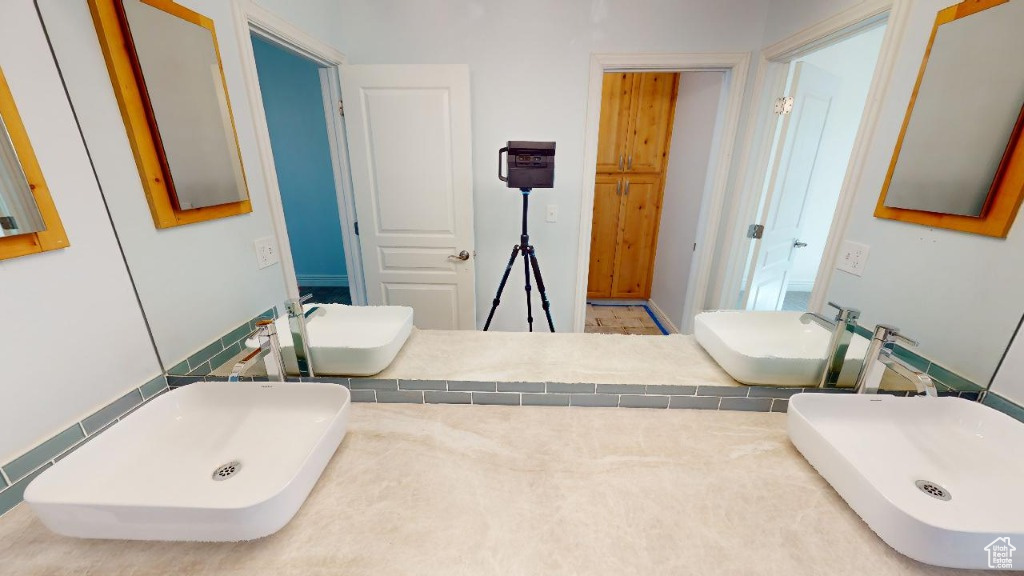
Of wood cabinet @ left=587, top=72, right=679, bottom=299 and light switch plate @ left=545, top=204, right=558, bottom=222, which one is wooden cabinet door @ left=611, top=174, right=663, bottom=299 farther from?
light switch plate @ left=545, top=204, right=558, bottom=222

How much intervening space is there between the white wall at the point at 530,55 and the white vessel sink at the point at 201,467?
0.58 m

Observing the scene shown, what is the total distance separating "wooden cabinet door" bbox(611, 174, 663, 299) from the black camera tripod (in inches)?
9.4

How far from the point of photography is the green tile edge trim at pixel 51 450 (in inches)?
23.7

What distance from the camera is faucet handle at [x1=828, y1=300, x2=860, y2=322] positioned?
87cm

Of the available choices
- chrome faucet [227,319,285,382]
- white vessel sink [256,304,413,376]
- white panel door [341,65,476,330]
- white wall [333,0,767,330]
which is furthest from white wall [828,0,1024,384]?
chrome faucet [227,319,285,382]

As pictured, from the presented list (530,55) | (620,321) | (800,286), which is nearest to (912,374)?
(800,286)

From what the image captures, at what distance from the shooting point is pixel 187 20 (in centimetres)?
77

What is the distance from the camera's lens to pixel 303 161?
3.04 feet

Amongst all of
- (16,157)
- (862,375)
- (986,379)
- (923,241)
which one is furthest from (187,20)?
(986,379)

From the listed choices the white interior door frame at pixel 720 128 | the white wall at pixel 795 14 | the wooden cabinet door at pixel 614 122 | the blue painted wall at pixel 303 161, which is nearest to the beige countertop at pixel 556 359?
the white interior door frame at pixel 720 128

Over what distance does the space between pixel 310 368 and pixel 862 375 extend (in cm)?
142

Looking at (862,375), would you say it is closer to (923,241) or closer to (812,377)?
(812,377)

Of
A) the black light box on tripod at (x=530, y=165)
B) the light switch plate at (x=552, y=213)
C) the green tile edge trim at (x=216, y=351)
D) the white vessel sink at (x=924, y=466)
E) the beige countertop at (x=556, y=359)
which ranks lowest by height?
the white vessel sink at (x=924, y=466)

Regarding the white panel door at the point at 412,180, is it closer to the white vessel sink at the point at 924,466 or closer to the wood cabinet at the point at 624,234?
the wood cabinet at the point at 624,234
